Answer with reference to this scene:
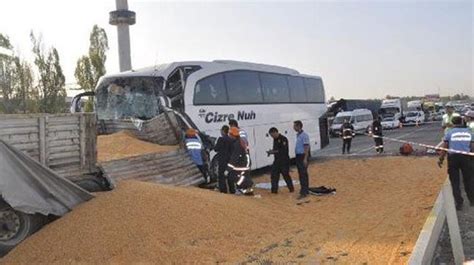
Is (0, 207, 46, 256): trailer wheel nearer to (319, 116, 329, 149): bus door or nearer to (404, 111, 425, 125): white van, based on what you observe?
(319, 116, 329, 149): bus door

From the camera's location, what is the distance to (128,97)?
485 inches

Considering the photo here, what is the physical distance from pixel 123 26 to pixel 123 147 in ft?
72.2

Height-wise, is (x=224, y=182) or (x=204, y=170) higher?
(x=204, y=170)

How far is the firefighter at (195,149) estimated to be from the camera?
34.9 ft

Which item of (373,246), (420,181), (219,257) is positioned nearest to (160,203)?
(219,257)

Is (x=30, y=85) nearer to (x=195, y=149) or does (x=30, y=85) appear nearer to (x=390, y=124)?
(x=195, y=149)

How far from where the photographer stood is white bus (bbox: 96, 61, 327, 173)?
39.3 ft

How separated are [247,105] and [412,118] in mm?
40383

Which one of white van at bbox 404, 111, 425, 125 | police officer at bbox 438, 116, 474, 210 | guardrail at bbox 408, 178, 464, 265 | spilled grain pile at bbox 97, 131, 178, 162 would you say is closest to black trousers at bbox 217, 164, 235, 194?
spilled grain pile at bbox 97, 131, 178, 162

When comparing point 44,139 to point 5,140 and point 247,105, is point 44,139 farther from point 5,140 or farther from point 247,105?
point 247,105

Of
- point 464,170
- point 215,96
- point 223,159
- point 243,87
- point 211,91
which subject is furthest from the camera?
point 243,87

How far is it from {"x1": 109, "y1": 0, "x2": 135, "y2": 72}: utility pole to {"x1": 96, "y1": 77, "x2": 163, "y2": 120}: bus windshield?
17711 mm

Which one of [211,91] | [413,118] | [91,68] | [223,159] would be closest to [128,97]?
[211,91]

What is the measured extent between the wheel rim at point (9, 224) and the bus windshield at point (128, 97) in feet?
17.7
